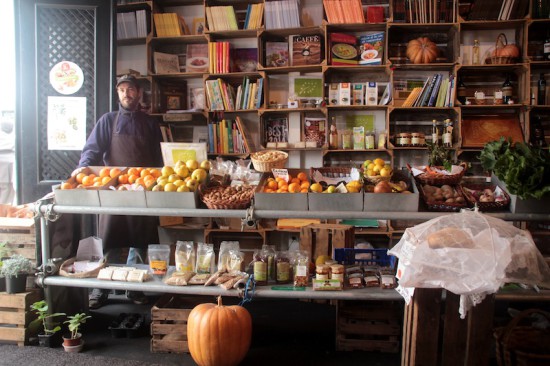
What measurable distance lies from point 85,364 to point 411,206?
78.8 inches

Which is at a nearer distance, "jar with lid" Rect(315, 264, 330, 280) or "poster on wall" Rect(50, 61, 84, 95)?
"jar with lid" Rect(315, 264, 330, 280)

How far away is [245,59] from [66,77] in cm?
195

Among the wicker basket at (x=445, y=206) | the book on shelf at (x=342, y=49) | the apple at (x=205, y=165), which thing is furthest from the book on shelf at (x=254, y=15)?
the wicker basket at (x=445, y=206)

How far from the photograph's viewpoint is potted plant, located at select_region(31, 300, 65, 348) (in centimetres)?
283

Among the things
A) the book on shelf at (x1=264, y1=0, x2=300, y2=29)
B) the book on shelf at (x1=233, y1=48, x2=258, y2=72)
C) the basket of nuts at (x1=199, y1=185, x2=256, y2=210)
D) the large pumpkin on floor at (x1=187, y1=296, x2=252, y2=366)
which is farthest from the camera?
the book on shelf at (x1=233, y1=48, x2=258, y2=72)

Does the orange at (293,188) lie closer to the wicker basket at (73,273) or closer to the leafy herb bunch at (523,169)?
the leafy herb bunch at (523,169)

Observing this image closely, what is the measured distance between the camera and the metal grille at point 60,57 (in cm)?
371

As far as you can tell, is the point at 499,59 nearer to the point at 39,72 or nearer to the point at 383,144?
the point at 383,144

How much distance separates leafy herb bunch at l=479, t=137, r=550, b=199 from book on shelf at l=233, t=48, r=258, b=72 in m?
3.10

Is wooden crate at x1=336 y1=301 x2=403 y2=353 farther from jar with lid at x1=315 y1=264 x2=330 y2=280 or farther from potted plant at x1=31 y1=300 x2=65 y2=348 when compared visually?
potted plant at x1=31 y1=300 x2=65 y2=348

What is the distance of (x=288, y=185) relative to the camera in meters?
2.69

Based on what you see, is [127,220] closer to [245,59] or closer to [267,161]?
[267,161]

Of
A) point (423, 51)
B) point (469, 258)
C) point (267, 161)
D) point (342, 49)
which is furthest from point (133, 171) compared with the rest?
point (423, 51)

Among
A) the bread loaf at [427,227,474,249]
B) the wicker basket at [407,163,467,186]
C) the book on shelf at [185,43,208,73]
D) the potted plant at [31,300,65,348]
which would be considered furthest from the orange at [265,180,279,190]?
the book on shelf at [185,43,208,73]
